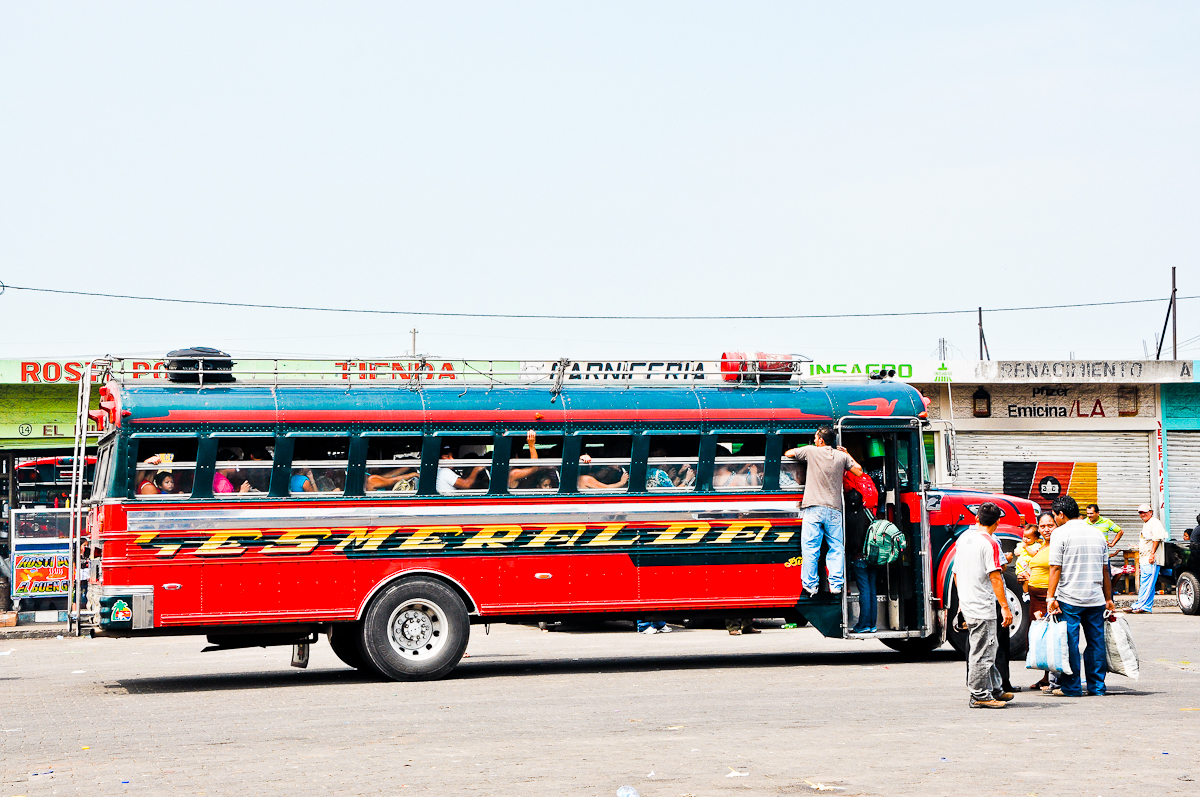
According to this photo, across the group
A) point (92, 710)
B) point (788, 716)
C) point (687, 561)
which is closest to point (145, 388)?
point (92, 710)

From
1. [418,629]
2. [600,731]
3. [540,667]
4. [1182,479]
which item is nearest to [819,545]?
[540,667]

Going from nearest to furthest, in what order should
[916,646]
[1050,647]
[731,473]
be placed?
[1050,647], [731,473], [916,646]

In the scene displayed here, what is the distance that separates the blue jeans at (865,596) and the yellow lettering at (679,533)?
172cm

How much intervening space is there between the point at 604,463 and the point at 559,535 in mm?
875

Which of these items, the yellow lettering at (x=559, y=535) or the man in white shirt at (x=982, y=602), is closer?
the man in white shirt at (x=982, y=602)

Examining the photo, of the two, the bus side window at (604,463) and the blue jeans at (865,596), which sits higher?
the bus side window at (604,463)

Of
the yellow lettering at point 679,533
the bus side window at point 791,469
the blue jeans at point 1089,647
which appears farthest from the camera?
the bus side window at point 791,469

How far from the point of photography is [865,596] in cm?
1408

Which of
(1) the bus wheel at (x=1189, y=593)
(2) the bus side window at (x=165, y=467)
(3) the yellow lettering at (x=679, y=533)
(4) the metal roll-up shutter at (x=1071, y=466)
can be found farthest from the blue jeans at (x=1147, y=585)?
(2) the bus side window at (x=165, y=467)

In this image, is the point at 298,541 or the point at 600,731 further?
the point at 298,541

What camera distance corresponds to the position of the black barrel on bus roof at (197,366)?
43.5 ft

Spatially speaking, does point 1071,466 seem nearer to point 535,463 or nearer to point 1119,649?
point 1119,649

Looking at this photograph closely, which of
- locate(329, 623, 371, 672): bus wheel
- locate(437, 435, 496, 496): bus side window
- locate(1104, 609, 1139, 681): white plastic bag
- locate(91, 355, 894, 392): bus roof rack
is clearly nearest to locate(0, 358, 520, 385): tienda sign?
locate(91, 355, 894, 392): bus roof rack

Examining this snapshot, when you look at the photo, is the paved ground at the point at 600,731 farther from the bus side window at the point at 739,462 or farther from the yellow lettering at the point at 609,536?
the bus side window at the point at 739,462
